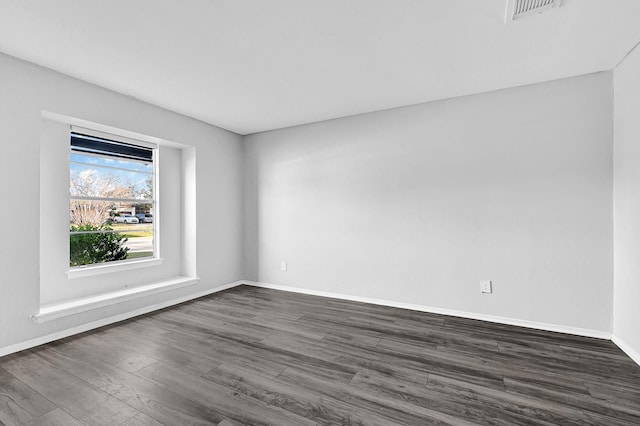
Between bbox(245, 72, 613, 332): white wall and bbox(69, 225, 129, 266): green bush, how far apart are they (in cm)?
204

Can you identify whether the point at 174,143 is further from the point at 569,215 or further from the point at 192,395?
the point at 569,215

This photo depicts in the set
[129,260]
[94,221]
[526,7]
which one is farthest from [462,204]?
[94,221]

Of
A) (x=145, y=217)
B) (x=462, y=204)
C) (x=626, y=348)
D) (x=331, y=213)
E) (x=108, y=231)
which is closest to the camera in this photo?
(x=626, y=348)

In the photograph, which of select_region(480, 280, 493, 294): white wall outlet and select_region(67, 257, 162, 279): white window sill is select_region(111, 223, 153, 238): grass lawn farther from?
select_region(480, 280, 493, 294): white wall outlet

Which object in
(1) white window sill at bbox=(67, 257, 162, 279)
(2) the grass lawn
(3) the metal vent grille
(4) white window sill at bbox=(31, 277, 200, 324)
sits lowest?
(4) white window sill at bbox=(31, 277, 200, 324)

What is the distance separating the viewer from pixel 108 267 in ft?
11.4

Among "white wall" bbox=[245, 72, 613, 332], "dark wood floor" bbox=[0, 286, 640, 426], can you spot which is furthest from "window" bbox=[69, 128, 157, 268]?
"white wall" bbox=[245, 72, 613, 332]

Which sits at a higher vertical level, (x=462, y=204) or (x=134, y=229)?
(x=462, y=204)

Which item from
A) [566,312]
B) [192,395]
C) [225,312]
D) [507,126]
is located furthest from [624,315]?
[225,312]

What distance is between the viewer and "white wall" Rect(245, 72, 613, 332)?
2896 mm

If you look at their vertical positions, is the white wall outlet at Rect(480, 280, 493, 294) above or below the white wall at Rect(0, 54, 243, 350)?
below

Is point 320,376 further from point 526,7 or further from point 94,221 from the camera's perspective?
point 94,221

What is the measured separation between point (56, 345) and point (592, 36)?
17.1 feet

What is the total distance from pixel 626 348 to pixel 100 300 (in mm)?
5005
